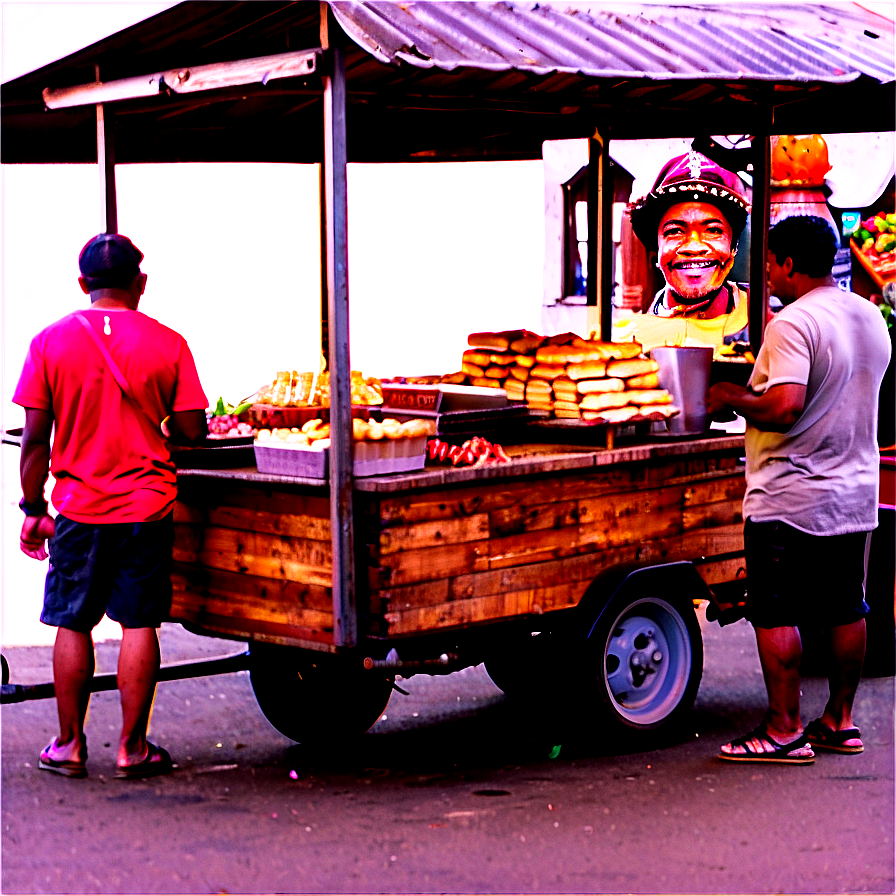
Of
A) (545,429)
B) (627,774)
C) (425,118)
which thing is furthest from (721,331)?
(627,774)

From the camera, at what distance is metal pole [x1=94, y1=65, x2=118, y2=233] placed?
18.4 feet

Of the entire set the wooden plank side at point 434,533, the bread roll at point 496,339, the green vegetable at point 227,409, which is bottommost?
the wooden plank side at point 434,533

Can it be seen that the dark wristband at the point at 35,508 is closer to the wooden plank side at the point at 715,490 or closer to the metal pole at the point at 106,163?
the metal pole at the point at 106,163

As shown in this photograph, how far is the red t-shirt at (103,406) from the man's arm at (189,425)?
0.08m

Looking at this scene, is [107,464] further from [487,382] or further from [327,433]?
[487,382]

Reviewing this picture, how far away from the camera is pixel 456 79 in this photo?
5.63 m

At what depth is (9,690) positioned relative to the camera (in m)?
5.32

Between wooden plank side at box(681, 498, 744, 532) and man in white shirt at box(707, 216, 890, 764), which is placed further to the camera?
wooden plank side at box(681, 498, 744, 532)

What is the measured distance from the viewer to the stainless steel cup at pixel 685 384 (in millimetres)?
6133

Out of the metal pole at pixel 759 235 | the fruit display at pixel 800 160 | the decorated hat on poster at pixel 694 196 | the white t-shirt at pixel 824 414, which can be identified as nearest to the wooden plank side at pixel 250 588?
the white t-shirt at pixel 824 414

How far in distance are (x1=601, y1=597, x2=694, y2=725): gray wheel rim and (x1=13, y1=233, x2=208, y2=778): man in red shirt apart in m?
1.75

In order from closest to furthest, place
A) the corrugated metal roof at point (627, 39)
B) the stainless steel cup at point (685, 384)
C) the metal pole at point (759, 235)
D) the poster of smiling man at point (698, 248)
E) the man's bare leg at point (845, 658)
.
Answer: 1. the corrugated metal roof at point (627, 39)
2. the man's bare leg at point (845, 658)
3. the stainless steel cup at point (685, 384)
4. the metal pole at point (759, 235)
5. the poster of smiling man at point (698, 248)

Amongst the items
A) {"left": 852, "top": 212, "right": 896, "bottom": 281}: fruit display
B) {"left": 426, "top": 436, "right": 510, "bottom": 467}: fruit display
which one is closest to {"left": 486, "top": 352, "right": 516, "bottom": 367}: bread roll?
{"left": 426, "top": 436, "right": 510, "bottom": 467}: fruit display

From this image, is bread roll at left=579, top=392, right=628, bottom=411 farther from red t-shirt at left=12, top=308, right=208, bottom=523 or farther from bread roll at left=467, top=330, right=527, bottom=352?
red t-shirt at left=12, top=308, right=208, bottom=523
